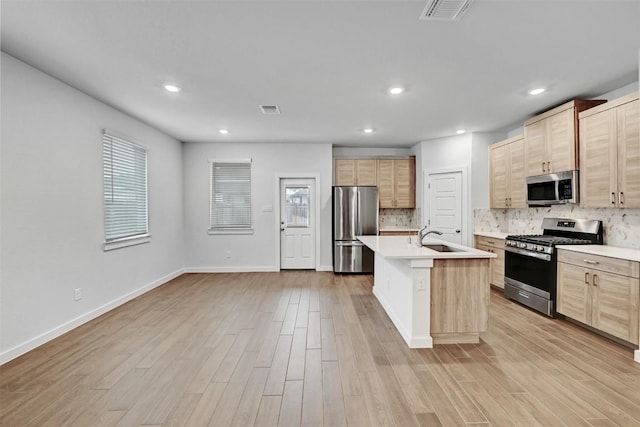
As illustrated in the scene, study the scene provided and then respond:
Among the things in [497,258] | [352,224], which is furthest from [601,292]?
[352,224]

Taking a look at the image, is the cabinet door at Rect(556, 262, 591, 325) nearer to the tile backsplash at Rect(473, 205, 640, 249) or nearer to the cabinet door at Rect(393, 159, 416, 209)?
the tile backsplash at Rect(473, 205, 640, 249)

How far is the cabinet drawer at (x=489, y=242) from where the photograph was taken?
4328 millimetres

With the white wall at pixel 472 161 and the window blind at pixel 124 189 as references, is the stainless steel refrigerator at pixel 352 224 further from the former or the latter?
the window blind at pixel 124 189

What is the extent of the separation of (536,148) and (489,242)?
4.88ft

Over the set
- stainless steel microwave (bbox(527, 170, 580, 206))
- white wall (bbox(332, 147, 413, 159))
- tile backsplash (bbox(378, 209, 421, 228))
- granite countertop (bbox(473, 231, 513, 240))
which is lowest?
granite countertop (bbox(473, 231, 513, 240))

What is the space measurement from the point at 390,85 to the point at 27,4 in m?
2.92

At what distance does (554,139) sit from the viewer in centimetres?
373

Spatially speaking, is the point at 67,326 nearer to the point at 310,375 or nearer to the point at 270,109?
the point at 310,375

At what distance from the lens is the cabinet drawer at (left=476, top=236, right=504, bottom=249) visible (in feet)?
14.2

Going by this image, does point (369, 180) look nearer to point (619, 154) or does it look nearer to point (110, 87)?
point (619, 154)

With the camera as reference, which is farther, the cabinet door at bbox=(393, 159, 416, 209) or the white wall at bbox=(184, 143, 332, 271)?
the cabinet door at bbox=(393, 159, 416, 209)

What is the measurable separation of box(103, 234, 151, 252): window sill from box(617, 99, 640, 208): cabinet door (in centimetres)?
572

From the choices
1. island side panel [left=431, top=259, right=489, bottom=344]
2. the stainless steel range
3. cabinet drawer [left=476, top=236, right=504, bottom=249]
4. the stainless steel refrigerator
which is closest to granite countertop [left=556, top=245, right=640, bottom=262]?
the stainless steel range

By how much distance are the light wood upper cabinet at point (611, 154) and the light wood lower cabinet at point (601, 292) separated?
644mm
